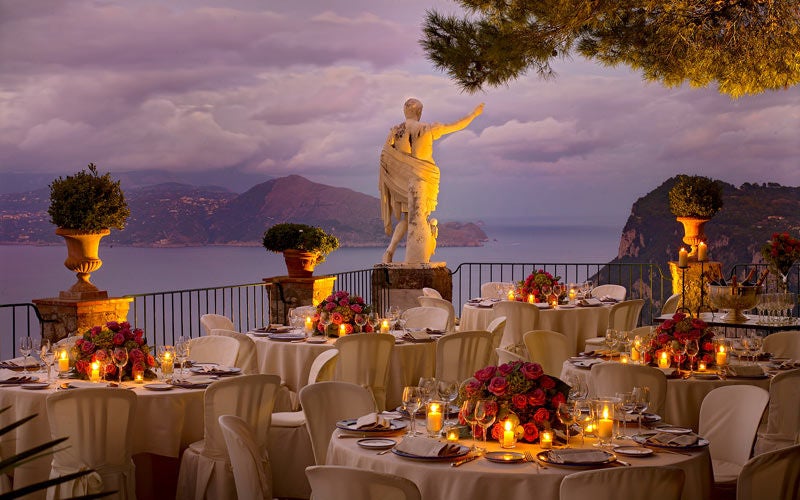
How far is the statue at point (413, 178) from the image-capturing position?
1138cm

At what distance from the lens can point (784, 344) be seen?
627cm

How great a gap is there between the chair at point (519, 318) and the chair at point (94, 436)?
492 centimetres

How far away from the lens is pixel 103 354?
196 inches

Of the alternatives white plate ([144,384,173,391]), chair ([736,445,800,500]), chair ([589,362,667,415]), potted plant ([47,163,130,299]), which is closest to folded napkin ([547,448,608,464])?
chair ([736,445,800,500])

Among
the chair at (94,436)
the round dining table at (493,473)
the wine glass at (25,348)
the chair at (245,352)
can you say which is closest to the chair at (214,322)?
the chair at (245,352)

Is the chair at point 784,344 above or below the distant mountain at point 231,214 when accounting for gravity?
below

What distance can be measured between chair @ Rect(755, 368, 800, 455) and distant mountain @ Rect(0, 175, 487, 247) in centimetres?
910

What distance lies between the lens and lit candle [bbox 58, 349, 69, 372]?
5.27 metres

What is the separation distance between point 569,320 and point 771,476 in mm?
5745

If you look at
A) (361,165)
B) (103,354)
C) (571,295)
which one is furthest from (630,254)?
(103,354)

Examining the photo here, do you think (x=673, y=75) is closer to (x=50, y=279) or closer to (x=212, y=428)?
(x=212, y=428)

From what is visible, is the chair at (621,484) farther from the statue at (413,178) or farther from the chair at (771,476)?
the statue at (413,178)

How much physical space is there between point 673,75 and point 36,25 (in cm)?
1239

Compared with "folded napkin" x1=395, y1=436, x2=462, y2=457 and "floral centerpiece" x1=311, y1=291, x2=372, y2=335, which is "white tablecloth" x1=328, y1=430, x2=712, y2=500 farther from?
"floral centerpiece" x1=311, y1=291, x2=372, y2=335
